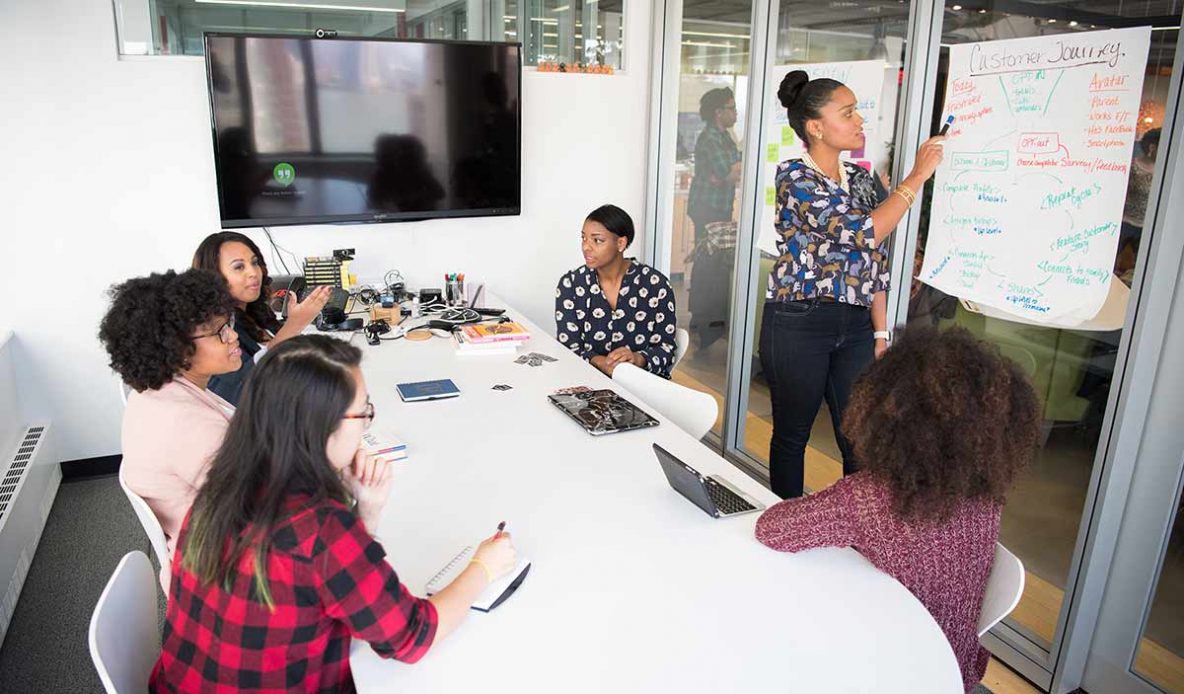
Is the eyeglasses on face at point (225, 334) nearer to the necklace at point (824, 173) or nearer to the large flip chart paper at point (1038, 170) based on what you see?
the necklace at point (824, 173)

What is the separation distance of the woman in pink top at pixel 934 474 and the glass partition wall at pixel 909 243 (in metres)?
0.80

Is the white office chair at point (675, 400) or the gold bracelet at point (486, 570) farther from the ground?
the gold bracelet at point (486, 570)

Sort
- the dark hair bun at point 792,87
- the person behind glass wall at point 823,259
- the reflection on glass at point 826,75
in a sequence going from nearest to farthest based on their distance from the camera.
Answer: the person behind glass wall at point 823,259 < the dark hair bun at point 792,87 < the reflection on glass at point 826,75

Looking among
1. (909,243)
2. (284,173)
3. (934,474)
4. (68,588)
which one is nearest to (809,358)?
(909,243)

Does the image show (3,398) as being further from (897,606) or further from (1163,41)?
(1163,41)

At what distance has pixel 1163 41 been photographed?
197cm

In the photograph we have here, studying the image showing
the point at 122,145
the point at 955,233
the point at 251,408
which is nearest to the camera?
the point at 251,408

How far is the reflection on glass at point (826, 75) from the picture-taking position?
286 centimetres

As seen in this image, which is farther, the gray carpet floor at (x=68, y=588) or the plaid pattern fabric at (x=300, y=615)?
the gray carpet floor at (x=68, y=588)

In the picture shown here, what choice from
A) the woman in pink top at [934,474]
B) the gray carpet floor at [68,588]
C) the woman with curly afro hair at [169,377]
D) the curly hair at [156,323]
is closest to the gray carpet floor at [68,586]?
the gray carpet floor at [68,588]

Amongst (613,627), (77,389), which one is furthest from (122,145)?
(613,627)

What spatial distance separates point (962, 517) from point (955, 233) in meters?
1.39

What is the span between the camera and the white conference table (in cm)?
128

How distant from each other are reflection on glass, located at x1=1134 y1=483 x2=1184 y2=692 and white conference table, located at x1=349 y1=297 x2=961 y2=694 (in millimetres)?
1144
